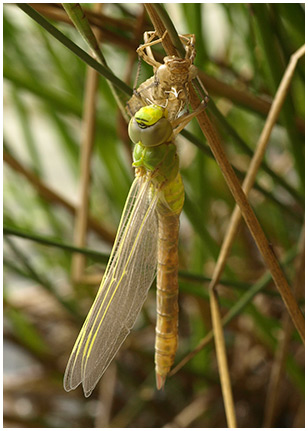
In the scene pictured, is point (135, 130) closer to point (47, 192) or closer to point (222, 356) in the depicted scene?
point (222, 356)

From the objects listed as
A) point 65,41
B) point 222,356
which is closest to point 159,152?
point 65,41

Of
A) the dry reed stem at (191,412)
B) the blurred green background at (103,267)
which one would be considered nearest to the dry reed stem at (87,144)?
the blurred green background at (103,267)

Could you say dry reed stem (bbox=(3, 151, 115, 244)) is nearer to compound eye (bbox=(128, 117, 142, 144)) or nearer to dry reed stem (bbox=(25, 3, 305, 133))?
dry reed stem (bbox=(25, 3, 305, 133))

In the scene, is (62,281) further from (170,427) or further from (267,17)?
(267,17)

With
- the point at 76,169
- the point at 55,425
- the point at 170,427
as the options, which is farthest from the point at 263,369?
the point at 76,169

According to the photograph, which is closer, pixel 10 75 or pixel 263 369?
pixel 10 75

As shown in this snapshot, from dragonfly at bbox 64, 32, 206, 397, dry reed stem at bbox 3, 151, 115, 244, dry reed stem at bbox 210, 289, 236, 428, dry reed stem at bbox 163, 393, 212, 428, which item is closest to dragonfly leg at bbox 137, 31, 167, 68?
dragonfly at bbox 64, 32, 206, 397

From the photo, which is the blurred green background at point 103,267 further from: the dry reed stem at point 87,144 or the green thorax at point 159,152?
the green thorax at point 159,152
